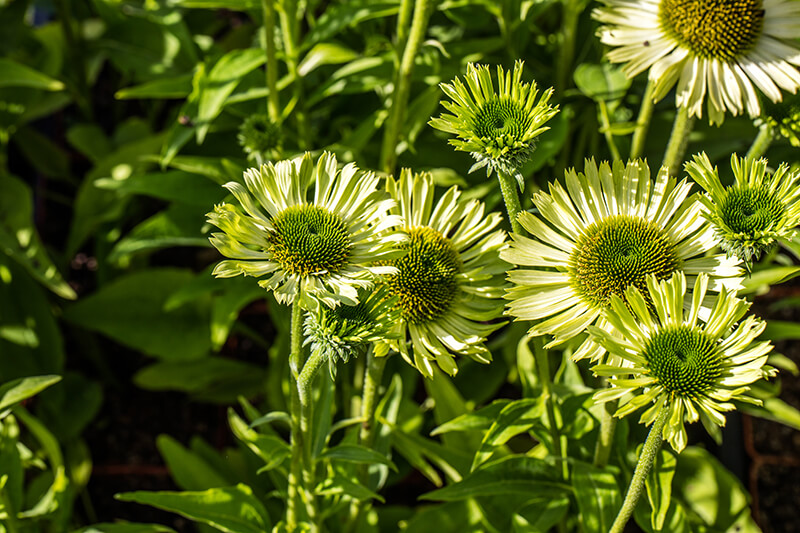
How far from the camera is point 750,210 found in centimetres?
72

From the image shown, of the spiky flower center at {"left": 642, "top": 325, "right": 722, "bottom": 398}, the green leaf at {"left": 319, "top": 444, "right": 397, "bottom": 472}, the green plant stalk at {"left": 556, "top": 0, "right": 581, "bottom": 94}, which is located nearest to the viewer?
the spiky flower center at {"left": 642, "top": 325, "right": 722, "bottom": 398}

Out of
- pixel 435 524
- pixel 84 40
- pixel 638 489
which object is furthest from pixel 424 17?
pixel 84 40

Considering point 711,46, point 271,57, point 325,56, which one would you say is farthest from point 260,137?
point 711,46

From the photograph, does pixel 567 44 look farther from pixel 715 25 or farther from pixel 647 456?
pixel 647 456

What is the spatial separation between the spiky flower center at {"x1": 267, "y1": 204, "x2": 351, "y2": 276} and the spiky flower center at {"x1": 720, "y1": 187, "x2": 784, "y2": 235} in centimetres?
36

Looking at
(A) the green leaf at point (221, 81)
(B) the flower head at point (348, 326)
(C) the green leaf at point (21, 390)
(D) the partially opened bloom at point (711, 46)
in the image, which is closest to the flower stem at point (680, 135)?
(D) the partially opened bloom at point (711, 46)

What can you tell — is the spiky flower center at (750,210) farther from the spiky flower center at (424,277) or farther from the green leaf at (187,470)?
the green leaf at (187,470)

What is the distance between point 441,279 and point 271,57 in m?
0.48

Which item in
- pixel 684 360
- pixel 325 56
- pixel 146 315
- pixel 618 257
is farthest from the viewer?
pixel 146 315

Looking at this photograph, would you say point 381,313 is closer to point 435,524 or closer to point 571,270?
point 571,270

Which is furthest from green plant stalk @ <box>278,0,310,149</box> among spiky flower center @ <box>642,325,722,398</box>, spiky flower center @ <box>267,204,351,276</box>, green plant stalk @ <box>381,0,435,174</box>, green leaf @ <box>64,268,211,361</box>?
spiky flower center @ <box>642,325,722,398</box>

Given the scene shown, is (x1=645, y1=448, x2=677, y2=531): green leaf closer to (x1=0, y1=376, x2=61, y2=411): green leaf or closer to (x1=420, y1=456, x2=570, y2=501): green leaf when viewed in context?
(x1=420, y1=456, x2=570, y2=501): green leaf

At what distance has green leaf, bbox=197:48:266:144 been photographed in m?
1.17

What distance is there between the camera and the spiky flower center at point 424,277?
2.69ft
